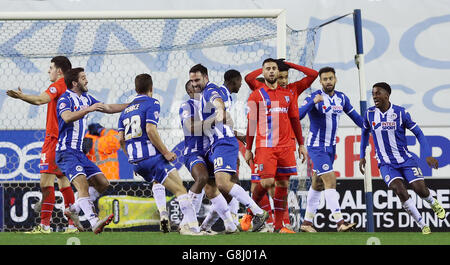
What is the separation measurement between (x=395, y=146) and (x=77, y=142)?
3308 mm

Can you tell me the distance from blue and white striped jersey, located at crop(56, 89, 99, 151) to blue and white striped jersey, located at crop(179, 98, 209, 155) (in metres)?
1.04

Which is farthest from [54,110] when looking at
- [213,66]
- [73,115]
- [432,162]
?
[432,162]

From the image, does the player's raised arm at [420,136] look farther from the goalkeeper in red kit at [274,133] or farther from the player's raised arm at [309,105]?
the goalkeeper in red kit at [274,133]

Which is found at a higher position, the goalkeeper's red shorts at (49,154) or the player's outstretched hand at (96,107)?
the player's outstretched hand at (96,107)

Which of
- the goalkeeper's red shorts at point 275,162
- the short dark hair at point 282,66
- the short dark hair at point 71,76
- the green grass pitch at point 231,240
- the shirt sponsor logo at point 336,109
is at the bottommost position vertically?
the green grass pitch at point 231,240

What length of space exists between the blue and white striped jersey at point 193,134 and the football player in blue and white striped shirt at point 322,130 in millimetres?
1346

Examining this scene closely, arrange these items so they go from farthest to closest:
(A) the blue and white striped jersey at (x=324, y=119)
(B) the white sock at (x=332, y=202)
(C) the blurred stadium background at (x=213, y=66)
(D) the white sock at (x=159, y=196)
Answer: (C) the blurred stadium background at (x=213, y=66) → (A) the blue and white striped jersey at (x=324, y=119) → (B) the white sock at (x=332, y=202) → (D) the white sock at (x=159, y=196)

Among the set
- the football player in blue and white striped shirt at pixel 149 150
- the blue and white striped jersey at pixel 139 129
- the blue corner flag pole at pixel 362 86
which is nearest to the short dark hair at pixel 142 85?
the football player in blue and white striped shirt at pixel 149 150

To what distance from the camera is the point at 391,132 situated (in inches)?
352

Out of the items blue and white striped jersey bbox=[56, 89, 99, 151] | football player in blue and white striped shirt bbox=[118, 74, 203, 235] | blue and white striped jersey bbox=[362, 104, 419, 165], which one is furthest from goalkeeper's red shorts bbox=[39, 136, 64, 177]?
blue and white striped jersey bbox=[362, 104, 419, 165]

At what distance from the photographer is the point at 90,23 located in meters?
12.0

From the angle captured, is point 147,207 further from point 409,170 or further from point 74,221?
point 409,170

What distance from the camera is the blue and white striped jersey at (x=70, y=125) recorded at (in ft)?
27.6

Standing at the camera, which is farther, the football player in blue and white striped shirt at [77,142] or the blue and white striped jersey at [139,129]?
the football player in blue and white striped shirt at [77,142]
